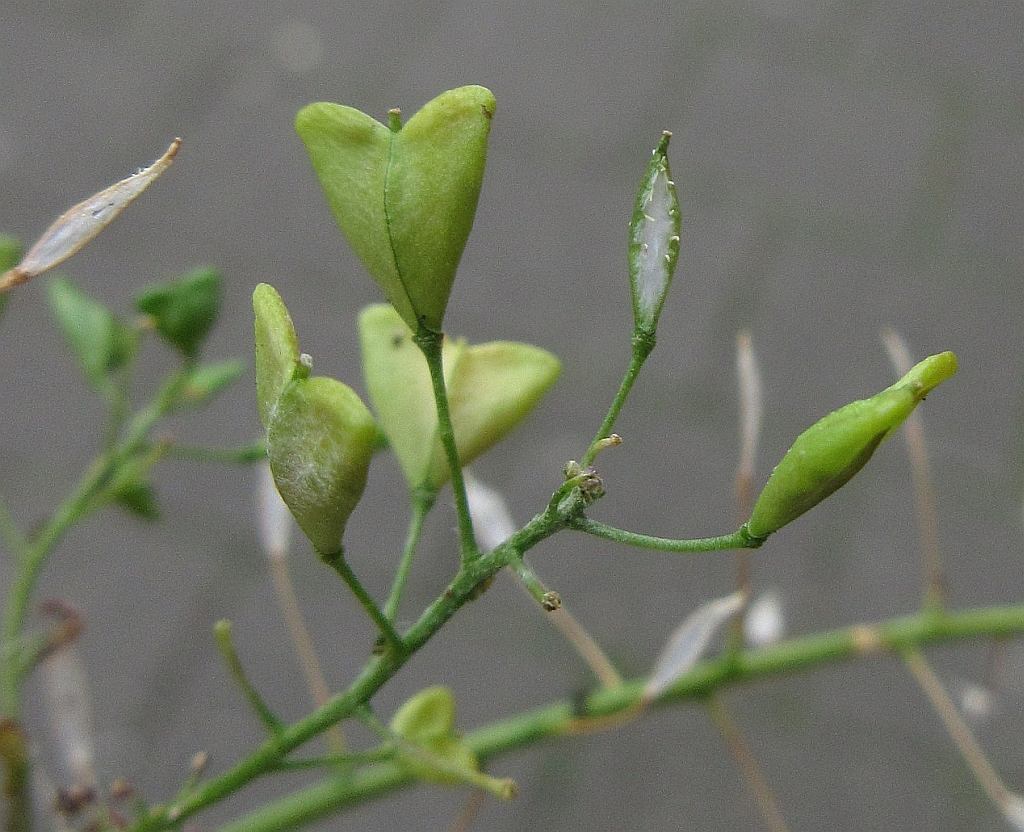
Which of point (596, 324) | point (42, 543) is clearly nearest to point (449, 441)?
Result: point (42, 543)

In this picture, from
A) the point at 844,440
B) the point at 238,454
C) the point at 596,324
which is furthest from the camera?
the point at 596,324

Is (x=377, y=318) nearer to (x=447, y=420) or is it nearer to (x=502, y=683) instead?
(x=447, y=420)

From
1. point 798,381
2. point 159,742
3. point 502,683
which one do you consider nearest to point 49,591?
point 159,742

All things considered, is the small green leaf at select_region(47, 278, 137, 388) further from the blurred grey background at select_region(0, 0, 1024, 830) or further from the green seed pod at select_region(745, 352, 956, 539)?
the blurred grey background at select_region(0, 0, 1024, 830)

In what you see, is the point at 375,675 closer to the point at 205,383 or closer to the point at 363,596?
the point at 363,596

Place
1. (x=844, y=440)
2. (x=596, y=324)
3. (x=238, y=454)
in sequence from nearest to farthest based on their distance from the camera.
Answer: (x=844, y=440), (x=238, y=454), (x=596, y=324)

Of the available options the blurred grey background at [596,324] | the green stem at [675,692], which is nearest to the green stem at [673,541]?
the green stem at [675,692]
